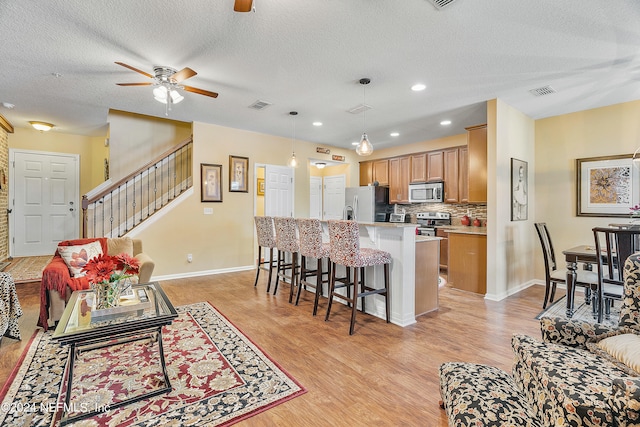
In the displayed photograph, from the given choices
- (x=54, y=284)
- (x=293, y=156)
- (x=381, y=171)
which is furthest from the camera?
(x=381, y=171)

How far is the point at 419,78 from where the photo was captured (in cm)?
342

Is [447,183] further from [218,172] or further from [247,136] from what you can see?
[218,172]

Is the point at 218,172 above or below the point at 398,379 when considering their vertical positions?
above

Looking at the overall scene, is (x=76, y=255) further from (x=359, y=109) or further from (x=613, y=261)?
(x=613, y=261)

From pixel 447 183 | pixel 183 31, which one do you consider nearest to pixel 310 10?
pixel 183 31

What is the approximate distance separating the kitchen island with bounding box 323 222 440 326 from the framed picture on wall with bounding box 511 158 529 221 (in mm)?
1812

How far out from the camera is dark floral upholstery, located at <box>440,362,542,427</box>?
3.70 feet

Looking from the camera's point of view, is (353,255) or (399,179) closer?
(353,255)

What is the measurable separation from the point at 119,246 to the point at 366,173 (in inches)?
225

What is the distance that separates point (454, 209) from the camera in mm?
6246

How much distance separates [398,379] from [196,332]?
1890mm

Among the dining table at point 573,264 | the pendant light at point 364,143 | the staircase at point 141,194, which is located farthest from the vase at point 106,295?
the dining table at point 573,264

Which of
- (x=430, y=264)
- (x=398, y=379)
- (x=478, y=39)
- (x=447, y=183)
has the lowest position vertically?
(x=398, y=379)

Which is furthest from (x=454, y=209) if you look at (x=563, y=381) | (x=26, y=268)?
(x=26, y=268)
